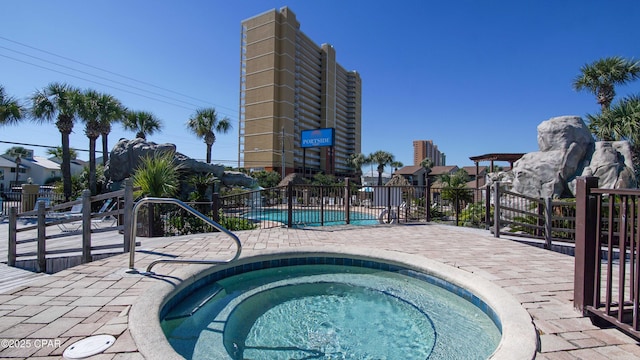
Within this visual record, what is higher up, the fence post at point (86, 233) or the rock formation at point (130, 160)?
the rock formation at point (130, 160)

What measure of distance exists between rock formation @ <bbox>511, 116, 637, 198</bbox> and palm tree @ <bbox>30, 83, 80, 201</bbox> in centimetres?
2208

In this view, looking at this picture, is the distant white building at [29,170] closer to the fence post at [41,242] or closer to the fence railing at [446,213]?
the fence railing at [446,213]

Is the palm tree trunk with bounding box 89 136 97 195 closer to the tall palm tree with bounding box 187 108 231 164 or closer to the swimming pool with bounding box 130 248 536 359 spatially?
the tall palm tree with bounding box 187 108 231 164

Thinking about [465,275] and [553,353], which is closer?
[553,353]

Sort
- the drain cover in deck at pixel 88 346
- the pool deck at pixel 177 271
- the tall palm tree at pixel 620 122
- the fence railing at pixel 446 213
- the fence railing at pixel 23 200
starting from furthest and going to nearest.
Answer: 1. the fence railing at pixel 23 200
2. the tall palm tree at pixel 620 122
3. the fence railing at pixel 446 213
4. the pool deck at pixel 177 271
5. the drain cover in deck at pixel 88 346

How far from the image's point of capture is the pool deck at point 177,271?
1996 millimetres

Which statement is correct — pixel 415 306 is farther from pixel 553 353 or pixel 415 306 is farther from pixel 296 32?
pixel 296 32

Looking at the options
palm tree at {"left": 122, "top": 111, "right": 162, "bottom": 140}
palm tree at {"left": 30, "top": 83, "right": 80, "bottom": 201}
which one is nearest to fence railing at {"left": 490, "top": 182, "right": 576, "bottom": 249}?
palm tree at {"left": 30, "top": 83, "right": 80, "bottom": 201}

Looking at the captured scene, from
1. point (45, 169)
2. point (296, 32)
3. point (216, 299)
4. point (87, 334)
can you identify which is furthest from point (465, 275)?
point (296, 32)

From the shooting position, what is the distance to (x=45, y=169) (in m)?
38.7

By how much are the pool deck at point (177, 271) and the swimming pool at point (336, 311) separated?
0.54 feet

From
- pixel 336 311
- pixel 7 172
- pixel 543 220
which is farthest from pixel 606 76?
pixel 7 172

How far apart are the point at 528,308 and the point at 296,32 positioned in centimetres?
7084

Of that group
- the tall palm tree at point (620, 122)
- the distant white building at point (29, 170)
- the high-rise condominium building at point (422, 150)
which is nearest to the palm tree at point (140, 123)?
the distant white building at point (29, 170)
